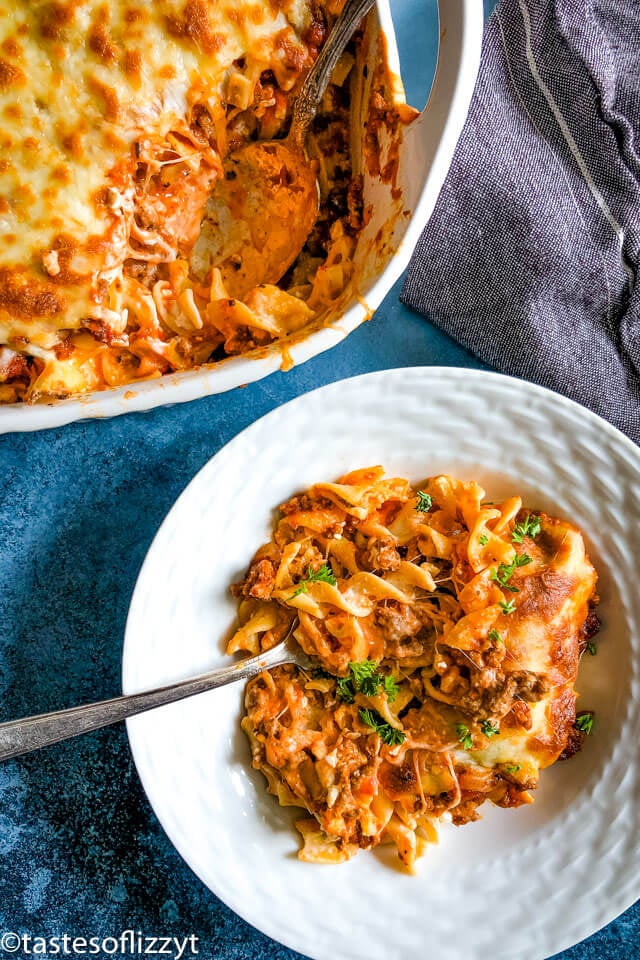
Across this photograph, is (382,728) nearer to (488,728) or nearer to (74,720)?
(488,728)

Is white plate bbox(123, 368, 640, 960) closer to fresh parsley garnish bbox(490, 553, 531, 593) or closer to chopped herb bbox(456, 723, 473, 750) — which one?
fresh parsley garnish bbox(490, 553, 531, 593)

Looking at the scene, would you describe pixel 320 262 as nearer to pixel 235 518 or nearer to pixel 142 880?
pixel 235 518

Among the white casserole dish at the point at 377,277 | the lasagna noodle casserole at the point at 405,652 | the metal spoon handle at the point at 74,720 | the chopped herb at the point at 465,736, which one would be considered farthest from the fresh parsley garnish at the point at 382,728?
the white casserole dish at the point at 377,277

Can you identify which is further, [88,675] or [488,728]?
[88,675]

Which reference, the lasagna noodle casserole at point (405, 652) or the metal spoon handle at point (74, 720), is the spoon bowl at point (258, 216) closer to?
the lasagna noodle casserole at point (405, 652)

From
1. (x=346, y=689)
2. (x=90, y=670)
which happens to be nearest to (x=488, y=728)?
(x=346, y=689)

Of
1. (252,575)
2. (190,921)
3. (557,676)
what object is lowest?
(190,921)

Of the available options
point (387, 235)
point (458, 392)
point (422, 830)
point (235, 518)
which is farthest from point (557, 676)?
point (387, 235)
